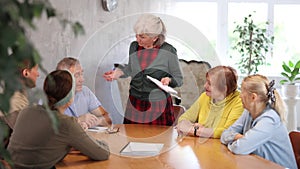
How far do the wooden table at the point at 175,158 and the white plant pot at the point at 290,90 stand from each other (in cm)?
292

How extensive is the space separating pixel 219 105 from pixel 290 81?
2941 millimetres

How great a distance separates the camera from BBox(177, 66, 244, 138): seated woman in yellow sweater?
2.49 meters

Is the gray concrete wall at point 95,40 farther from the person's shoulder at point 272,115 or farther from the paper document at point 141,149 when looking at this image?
the person's shoulder at point 272,115

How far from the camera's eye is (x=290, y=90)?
16.6 ft

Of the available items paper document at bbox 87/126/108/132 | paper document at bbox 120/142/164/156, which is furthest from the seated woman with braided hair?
paper document at bbox 87/126/108/132

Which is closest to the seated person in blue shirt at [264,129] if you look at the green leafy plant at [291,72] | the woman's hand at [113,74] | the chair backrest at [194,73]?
the woman's hand at [113,74]

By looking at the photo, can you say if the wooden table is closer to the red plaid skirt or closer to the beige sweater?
the beige sweater

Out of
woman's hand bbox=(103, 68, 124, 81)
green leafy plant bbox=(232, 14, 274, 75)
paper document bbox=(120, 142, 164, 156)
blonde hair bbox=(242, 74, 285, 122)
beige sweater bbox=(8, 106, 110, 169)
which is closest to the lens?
beige sweater bbox=(8, 106, 110, 169)

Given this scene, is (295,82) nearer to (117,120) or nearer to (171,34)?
(171,34)

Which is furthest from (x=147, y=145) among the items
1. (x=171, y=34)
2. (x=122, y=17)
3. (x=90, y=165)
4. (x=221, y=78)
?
(x=171, y=34)

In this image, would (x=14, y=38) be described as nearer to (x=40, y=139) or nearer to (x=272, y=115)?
(x=40, y=139)

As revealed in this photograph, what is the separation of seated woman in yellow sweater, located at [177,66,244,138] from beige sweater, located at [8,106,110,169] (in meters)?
0.89

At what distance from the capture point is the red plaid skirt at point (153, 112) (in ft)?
9.74

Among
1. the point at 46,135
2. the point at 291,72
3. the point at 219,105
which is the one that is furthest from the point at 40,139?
the point at 291,72
